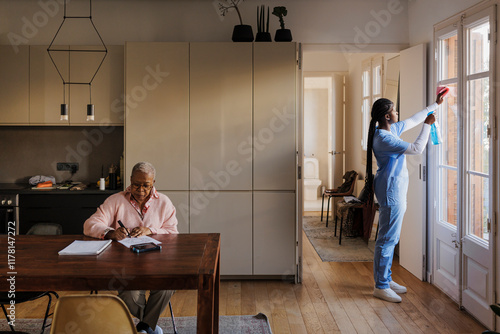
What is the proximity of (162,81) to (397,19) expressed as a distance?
2536 mm

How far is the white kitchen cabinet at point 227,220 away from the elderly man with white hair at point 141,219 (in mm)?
1378

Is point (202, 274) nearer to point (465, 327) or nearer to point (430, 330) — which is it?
point (430, 330)

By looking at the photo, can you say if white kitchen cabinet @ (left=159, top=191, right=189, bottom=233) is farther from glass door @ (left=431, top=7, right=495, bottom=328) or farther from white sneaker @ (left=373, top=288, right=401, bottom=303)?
glass door @ (left=431, top=7, right=495, bottom=328)

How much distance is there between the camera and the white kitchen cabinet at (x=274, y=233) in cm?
466

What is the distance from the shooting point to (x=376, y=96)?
662 cm

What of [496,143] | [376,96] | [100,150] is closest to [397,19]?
[376,96]

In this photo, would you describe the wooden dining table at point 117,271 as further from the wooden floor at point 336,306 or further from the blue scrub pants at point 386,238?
the blue scrub pants at point 386,238

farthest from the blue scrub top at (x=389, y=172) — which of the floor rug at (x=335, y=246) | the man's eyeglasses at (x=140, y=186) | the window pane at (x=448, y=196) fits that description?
the man's eyeglasses at (x=140, y=186)

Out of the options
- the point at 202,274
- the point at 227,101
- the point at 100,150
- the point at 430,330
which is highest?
the point at 227,101

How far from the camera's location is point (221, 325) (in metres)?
3.58

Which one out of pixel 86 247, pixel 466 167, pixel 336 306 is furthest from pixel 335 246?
pixel 86 247

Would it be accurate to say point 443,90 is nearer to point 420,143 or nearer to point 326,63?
point 420,143

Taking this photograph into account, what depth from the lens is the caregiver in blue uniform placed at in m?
3.97

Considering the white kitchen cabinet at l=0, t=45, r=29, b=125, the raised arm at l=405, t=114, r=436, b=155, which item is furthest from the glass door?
the white kitchen cabinet at l=0, t=45, r=29, b=125
